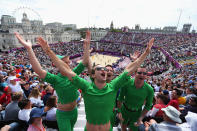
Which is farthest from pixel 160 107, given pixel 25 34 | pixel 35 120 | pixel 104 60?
pixel 25 34

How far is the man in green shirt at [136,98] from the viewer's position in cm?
294

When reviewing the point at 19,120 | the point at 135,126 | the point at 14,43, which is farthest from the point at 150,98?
the point at 14,43

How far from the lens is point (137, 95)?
9.70 feet

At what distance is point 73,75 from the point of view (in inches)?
78.3

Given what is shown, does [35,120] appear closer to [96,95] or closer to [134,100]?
[96,95]

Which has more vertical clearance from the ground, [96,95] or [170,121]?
[96,95]

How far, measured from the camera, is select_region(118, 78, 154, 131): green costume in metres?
2.98

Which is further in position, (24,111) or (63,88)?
(24,111)

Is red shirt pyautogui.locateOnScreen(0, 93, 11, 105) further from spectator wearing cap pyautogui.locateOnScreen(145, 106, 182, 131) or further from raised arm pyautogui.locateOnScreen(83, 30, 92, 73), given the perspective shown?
spectator wearing cap pyautogui.locateOnScreen(145, 106, 182, 131)

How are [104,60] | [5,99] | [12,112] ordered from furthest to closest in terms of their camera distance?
[104,60], [5,99], [12,112]

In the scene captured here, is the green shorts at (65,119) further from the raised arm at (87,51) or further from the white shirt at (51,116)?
the raised arm at (87,51)

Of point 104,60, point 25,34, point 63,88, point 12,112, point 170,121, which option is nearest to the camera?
point 170,121

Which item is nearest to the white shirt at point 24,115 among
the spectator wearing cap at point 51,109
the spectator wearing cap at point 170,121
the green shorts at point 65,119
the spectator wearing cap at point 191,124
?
the spectator wearing cap at point 51,109

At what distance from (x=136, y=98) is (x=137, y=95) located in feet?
0.32
